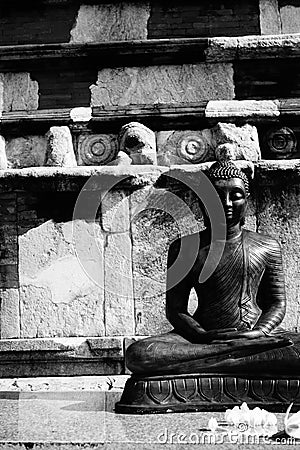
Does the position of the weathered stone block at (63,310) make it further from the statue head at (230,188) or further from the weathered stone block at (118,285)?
the statue head at (230,188)

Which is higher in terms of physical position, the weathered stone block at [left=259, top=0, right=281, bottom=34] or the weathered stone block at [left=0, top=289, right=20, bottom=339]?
the weathered stone block at [left=259, top=0, right=281, bottom=34]

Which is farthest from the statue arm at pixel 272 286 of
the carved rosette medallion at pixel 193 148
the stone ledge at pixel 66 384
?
the carved rosette medallion at pixel 193 148

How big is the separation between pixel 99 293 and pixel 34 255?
72cm

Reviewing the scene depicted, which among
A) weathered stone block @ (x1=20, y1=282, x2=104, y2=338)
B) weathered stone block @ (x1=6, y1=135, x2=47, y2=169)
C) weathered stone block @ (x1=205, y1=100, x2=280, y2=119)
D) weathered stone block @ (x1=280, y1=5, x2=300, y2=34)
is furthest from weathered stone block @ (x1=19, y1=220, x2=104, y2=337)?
weathered stone block @ (x1=280, y1=5, x2=300, y2=34)

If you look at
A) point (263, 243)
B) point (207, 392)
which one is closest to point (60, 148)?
point (263, 243)

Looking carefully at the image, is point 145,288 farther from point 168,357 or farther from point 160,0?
point 160,0

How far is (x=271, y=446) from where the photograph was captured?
346cm

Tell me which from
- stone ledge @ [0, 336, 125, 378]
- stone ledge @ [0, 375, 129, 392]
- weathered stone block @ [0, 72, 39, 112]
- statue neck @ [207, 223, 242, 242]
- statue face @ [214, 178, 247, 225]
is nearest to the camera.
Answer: statue face @ [214, 178, 247, 225]

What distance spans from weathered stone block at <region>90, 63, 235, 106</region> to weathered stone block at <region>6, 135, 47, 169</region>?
2.26 feet

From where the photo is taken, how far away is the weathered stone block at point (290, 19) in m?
7.88

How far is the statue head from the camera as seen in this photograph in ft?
17.3

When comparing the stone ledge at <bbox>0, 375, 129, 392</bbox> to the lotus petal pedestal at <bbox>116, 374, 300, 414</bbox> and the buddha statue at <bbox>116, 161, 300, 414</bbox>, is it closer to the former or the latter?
the buddha statue at <bbox>116, 161, 300, 414</bbox>

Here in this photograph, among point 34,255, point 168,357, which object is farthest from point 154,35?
point 168,357

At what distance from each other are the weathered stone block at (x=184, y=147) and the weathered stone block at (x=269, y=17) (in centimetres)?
130
